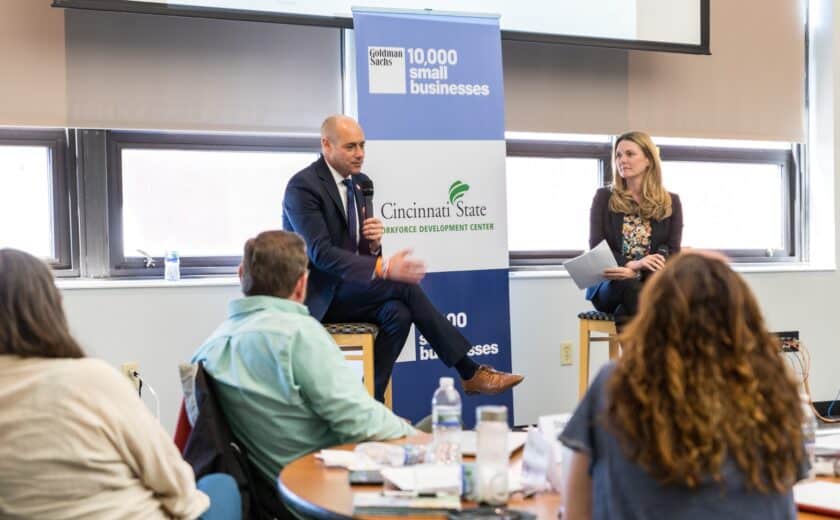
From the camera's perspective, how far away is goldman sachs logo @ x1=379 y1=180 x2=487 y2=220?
4031 mm

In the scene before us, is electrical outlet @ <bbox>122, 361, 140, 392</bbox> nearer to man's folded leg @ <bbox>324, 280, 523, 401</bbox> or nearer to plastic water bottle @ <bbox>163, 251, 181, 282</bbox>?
plastic water bottle @ <bbox>163, 251, 181, 282</bbox>

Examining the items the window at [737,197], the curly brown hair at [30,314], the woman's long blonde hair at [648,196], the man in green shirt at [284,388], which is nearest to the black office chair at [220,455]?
the man in green shirt at [284,388]

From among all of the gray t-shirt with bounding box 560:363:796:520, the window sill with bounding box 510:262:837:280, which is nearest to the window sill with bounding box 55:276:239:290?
the window sill with bounding box 510:262:837:280

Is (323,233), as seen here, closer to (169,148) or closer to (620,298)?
(169,148)

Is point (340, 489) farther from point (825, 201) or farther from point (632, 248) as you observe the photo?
point (825, 201)

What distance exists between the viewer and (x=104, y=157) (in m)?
4.12

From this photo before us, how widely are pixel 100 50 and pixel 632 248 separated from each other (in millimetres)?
2490

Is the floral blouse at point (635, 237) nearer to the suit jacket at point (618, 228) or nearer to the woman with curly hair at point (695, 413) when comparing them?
the suit jacket at point (618, 228)

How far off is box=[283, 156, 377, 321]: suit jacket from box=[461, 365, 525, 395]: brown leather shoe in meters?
0.63

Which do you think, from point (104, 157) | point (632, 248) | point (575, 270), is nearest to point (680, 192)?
point (632, 248)

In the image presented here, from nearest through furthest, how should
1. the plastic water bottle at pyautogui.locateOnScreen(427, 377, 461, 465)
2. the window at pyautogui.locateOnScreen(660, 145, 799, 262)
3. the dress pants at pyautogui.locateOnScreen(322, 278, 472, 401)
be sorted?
1. the plastic water bottle at pyautogui.locateOnScreen(427, 377, 461, 465)
2. the dress pants at pyautogui.locateOnScreen(322, 278, 472, 401)
3. the window at pyautogui.locateOnScreen(660, 145, 799, 262)

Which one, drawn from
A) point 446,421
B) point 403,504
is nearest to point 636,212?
point 446,421

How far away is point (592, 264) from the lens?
4.02 m

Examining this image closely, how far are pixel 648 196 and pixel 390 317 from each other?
1.41 m
